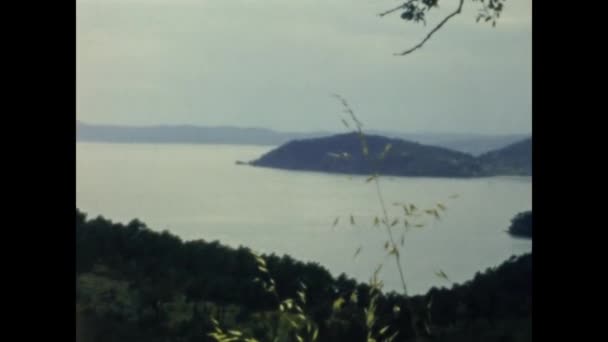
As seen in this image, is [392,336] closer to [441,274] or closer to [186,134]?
[441,274]

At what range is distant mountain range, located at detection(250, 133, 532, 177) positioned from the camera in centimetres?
179

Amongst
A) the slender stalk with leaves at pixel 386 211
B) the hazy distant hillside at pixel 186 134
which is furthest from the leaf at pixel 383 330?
the hazy distant hillside at pixel 186 134

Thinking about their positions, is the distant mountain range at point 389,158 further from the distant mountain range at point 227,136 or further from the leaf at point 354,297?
the leaf at point 354,297

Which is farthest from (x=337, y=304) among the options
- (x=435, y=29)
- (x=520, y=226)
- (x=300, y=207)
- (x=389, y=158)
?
(x=435, y=29)

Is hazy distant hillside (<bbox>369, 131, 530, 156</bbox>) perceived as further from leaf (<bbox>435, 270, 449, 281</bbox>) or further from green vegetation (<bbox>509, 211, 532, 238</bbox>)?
leaf (<bbox>435, 270, 449, 281</bbox>)

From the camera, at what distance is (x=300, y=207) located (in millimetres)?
1812

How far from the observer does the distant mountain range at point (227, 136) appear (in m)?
1.89

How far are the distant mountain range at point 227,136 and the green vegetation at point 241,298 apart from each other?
0.20 meters

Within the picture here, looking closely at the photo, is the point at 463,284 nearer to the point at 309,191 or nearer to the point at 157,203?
the point at 309,191

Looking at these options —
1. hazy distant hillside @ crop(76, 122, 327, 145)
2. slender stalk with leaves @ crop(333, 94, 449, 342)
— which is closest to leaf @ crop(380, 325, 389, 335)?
slender stalk with leaves @ crop(333, 94, 449, 342)

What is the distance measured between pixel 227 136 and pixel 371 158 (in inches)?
14.2
